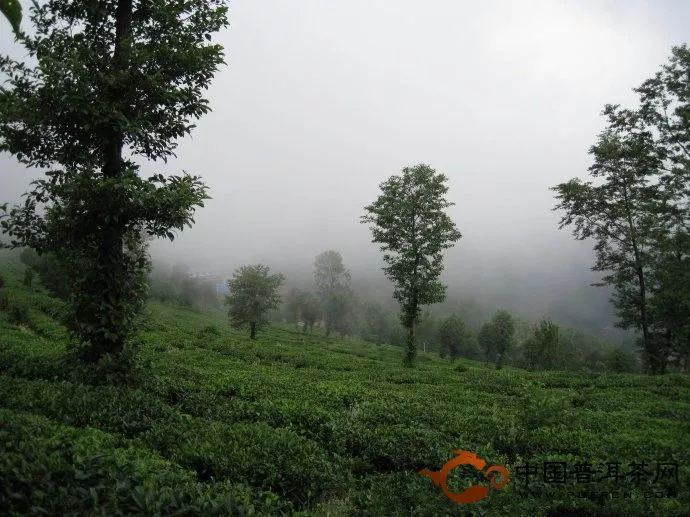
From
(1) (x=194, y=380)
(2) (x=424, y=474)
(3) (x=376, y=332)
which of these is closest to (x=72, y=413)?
(1) (x=194, y=380)

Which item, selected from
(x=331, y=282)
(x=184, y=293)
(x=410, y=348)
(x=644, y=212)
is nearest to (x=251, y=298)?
(x=410, y=348)

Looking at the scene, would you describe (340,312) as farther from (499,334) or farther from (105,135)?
(105,135)

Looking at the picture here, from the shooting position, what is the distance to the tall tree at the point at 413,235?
32188 millimetres

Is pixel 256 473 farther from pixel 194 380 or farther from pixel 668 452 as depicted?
pixel 668 452

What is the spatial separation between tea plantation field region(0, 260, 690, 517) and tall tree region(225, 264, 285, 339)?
4503cm

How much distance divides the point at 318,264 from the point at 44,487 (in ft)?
389

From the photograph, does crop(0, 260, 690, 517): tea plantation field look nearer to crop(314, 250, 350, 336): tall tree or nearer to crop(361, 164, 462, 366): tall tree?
crop(361, 164, 462, 366): tall tree

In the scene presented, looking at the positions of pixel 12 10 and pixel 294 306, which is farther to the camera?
pixel 294 306

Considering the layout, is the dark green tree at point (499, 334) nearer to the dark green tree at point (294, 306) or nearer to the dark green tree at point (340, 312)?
the dark green tree at point (340, 312)

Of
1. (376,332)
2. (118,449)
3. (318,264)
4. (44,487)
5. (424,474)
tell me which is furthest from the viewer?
(376,332)

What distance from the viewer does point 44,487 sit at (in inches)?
179

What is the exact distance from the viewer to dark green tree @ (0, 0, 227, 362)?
10523 mm

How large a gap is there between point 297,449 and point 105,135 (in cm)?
1014

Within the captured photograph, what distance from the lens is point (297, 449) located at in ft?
25.7
